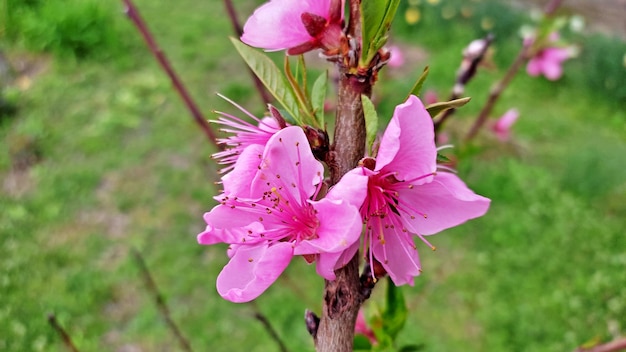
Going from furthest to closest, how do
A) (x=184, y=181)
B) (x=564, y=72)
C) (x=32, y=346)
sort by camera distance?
(x=564, y=72) < (x=184, y=181) < (x=32, y=346)

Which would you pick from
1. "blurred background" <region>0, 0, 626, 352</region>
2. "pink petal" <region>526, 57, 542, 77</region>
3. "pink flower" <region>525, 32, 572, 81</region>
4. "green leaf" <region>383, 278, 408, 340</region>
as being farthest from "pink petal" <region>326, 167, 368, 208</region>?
"pink petal" <region>526, 57, 542, 77</region>

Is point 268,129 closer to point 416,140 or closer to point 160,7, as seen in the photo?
point 416,140

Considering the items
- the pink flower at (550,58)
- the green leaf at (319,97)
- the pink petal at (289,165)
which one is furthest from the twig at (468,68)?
the pink flower at (550,58)

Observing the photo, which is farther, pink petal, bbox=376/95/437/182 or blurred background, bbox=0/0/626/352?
blurred background, bbox=0/0/626/352

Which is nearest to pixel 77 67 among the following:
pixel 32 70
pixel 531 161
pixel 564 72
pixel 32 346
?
pixel 32 70

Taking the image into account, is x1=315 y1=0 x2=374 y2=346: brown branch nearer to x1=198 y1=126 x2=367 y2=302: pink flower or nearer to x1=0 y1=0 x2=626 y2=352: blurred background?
x1=198 y1=126 x2=367 y2=302: pink flower
